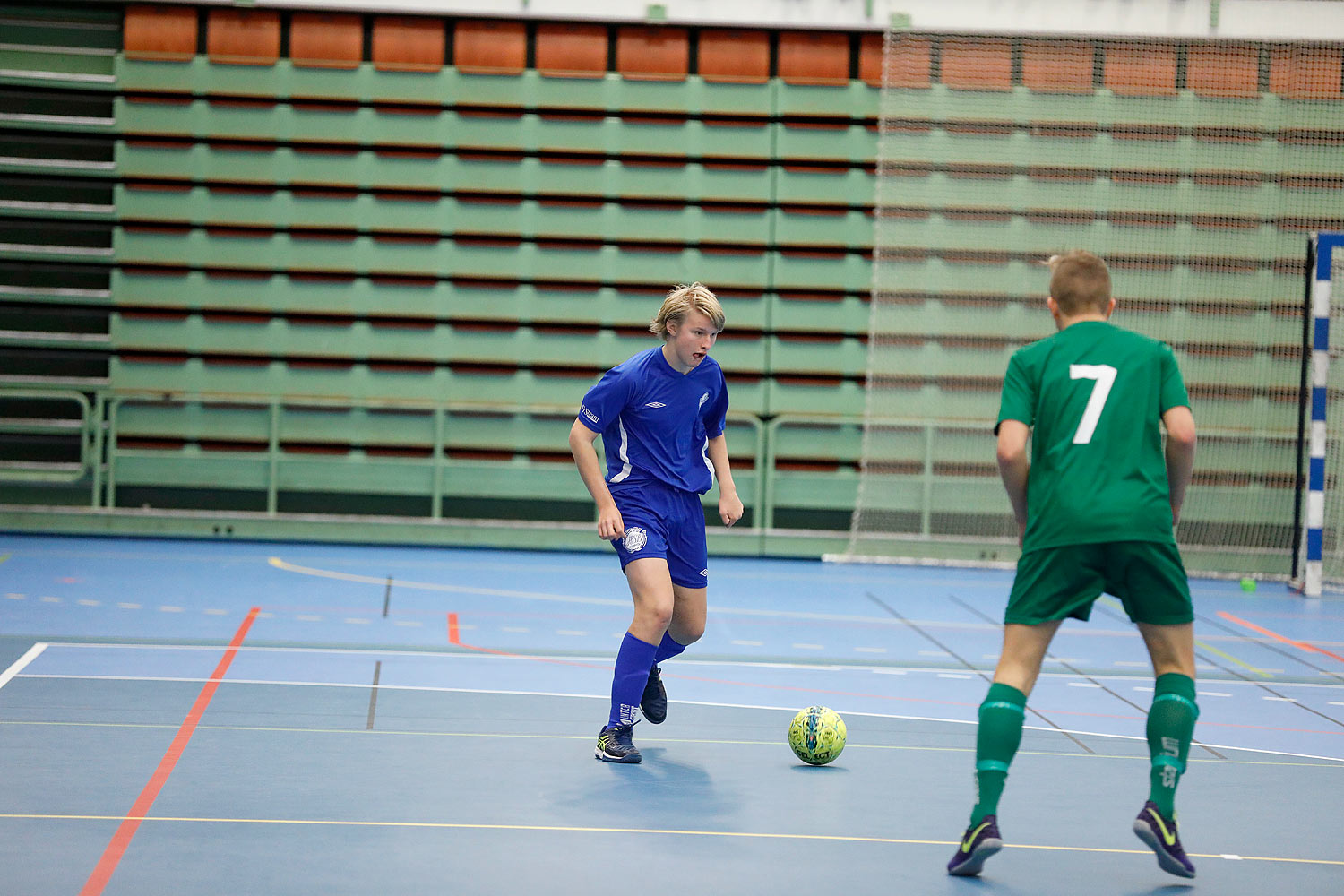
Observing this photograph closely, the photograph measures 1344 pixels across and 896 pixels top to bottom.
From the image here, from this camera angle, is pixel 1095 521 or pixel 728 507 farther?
pixel 728 507

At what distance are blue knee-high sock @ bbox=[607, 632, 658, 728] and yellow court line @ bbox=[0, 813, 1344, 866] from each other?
2.70 ft

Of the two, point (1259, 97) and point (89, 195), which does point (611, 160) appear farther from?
point (1259, 97)

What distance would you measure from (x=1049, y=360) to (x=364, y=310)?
9304 millimetres

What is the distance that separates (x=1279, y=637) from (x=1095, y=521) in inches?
218

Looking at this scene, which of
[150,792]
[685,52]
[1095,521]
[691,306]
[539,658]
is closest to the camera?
[1095,521]

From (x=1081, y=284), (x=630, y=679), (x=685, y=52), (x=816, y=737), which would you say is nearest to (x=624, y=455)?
(x=630, y=679)

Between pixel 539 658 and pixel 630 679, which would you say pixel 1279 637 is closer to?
pixel 539 658

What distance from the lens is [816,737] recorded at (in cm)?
456

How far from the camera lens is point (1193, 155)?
37.4 feet

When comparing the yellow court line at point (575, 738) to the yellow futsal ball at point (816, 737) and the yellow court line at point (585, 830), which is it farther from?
the yellow court line at point (585, 830)

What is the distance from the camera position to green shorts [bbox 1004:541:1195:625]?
3.38 metres

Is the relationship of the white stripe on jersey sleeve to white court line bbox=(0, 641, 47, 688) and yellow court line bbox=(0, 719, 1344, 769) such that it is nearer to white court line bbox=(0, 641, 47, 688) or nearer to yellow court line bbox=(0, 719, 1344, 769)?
yellow court line bbox=(0, 719, 1344, 769)

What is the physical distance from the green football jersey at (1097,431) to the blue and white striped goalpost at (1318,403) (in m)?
7.39

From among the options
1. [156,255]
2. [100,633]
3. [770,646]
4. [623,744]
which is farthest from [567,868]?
[156,255]
